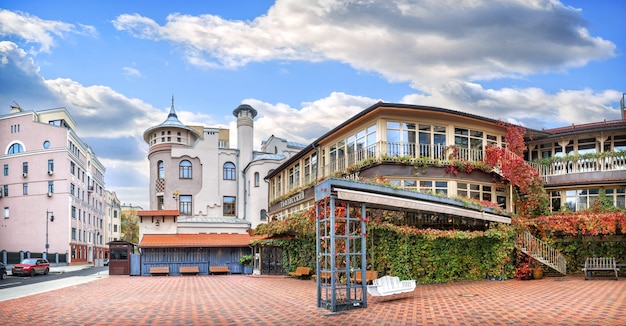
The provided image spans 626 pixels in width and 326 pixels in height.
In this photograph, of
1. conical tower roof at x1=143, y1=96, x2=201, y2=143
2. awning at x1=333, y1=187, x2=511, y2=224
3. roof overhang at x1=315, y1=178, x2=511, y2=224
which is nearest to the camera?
roof overhang at x1=315, y1=178, x2=511, y2=224

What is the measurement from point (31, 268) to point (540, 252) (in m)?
32.5

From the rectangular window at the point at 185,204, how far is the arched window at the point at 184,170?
72.9 inches

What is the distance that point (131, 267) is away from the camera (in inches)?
1433

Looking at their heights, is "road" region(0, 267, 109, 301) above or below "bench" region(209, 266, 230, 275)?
above

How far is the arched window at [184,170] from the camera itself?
4919 centimetres

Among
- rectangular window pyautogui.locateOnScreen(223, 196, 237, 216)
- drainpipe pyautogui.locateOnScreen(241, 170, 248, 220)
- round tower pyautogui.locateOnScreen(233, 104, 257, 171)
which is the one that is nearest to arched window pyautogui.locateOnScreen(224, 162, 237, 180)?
drainpipe pyautogui.locateOnScreen(241, 170, 248, 220)

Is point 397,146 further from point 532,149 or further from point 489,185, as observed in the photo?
point 532,149

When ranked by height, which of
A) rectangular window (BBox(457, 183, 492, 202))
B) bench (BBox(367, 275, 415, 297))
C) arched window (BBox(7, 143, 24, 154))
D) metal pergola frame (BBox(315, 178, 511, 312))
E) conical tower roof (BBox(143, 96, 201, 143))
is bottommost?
bench (BBox(367, 275, 415, 297))

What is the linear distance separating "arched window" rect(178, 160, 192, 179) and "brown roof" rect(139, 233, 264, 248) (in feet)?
34.5

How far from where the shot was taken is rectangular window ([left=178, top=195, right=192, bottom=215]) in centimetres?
4872

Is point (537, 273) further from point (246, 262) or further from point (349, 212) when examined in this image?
point (246, 262)

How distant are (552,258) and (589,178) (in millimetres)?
6422

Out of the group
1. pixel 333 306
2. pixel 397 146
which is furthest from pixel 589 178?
pixel 333 306

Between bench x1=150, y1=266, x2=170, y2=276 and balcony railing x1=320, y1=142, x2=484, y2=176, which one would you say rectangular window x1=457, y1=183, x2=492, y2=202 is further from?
bench x1=150, y1=266, x2=170, y2=276
